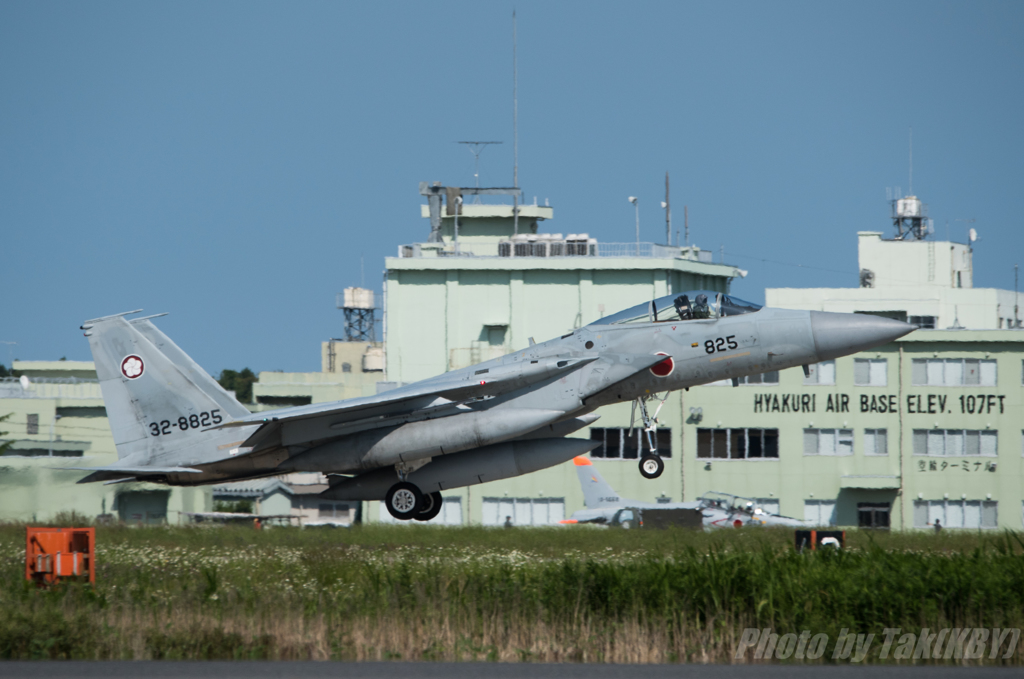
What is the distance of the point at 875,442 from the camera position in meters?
46.1

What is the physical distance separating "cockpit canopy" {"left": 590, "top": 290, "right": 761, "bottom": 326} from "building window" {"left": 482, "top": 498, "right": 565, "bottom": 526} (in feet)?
102

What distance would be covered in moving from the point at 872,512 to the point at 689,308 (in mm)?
32370

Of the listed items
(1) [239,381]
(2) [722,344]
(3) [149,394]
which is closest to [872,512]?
(2) [722,344]

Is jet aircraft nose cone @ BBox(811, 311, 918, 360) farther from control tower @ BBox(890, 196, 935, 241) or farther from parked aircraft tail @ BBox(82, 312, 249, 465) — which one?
control tower @ BBox(890, 196, 935, 241)

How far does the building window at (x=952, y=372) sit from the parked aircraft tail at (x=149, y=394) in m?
34.3

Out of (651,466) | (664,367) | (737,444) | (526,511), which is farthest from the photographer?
(526,511)

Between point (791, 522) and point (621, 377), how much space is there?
28.2 m

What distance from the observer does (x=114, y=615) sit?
15.0 meters

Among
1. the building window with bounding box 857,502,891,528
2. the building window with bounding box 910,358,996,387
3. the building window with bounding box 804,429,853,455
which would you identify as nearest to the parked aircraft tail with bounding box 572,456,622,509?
the building window with bounding box 804,429,853,455

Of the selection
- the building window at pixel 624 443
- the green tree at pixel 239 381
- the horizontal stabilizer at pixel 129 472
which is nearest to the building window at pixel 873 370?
the building window at pixel 624 443

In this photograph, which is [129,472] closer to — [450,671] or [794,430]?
[450,671]

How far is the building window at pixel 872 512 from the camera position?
46.2m

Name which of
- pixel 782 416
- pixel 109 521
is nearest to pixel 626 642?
pixel 109 521

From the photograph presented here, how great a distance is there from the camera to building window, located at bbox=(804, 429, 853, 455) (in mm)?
46156
